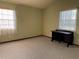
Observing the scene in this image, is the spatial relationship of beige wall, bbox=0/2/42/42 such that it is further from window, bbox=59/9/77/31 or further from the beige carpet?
window, bbox=59/9/77/31

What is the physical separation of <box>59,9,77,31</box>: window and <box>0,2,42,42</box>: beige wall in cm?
170

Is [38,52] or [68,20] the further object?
[68,20]

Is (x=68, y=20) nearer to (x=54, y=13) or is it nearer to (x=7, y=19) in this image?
(x=54, y=13)

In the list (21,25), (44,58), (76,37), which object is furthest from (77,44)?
(21,25)

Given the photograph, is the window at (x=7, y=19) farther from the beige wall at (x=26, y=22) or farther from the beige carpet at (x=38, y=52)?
the beige carpet at (x=38, y=52)

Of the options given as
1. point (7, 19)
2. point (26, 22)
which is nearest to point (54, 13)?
point (26, 22)

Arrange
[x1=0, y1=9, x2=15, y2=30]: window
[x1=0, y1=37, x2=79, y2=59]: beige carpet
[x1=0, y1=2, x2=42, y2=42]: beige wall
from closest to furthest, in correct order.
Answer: [x1=0, y1=37, x2=79, y2=59]: beige carpet, [x1=0, y1=9, x2=15, y2=30]: window, [x1=0, y1=2, x2=42, y2=42]: beige wall

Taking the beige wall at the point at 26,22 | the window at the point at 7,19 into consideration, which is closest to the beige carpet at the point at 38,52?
the window at the point at 7,19

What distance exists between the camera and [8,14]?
4316 mm

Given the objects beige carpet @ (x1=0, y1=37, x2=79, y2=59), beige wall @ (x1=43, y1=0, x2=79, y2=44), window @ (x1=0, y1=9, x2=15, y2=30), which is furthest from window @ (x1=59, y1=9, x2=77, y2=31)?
window @ (x1=0, y1=9, x2=15, y2=30)

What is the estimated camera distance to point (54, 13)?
524 cm

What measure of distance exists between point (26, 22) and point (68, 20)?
240 cm

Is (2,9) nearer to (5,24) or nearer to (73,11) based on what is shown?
(5,24)

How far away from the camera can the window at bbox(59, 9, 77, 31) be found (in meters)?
4.19
